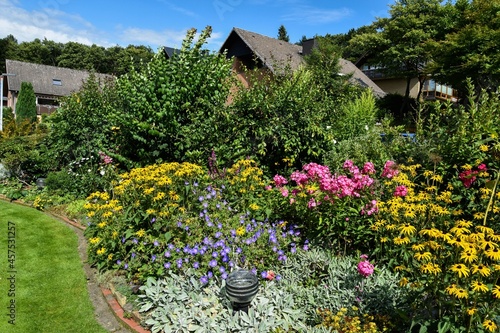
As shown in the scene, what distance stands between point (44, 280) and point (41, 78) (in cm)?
4034

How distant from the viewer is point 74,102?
8219mm

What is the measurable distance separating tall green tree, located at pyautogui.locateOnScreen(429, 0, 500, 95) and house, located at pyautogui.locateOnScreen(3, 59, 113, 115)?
3244 cm

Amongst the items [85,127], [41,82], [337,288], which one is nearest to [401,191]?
[337,288]

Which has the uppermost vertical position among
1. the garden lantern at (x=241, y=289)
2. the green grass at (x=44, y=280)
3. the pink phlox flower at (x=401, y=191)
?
the pink phlox flower at (x=401, y=191)

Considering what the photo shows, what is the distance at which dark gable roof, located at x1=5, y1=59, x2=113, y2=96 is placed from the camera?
3563cm

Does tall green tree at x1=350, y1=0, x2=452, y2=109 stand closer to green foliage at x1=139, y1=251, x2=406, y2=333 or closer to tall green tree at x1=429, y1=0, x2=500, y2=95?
tall green tree at x1=429, y1=0, x2=500, y2=95

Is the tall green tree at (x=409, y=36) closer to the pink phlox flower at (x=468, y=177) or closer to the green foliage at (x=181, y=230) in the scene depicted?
the pink phlox flower at (x=468, y=177)

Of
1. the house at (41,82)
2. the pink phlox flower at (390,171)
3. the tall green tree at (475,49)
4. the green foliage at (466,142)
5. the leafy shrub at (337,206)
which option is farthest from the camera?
the house at (41,82)

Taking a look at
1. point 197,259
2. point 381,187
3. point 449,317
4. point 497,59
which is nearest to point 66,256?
point 197,259

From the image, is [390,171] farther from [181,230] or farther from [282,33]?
[282,33]

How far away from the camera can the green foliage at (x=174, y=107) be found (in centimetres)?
632

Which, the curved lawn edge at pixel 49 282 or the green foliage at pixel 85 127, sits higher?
the green foliage at pixel 85 127

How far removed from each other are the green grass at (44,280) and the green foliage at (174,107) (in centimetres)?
210

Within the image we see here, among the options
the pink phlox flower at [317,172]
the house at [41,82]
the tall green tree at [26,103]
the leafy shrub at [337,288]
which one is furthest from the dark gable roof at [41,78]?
the leafy shrub at [337,288]
